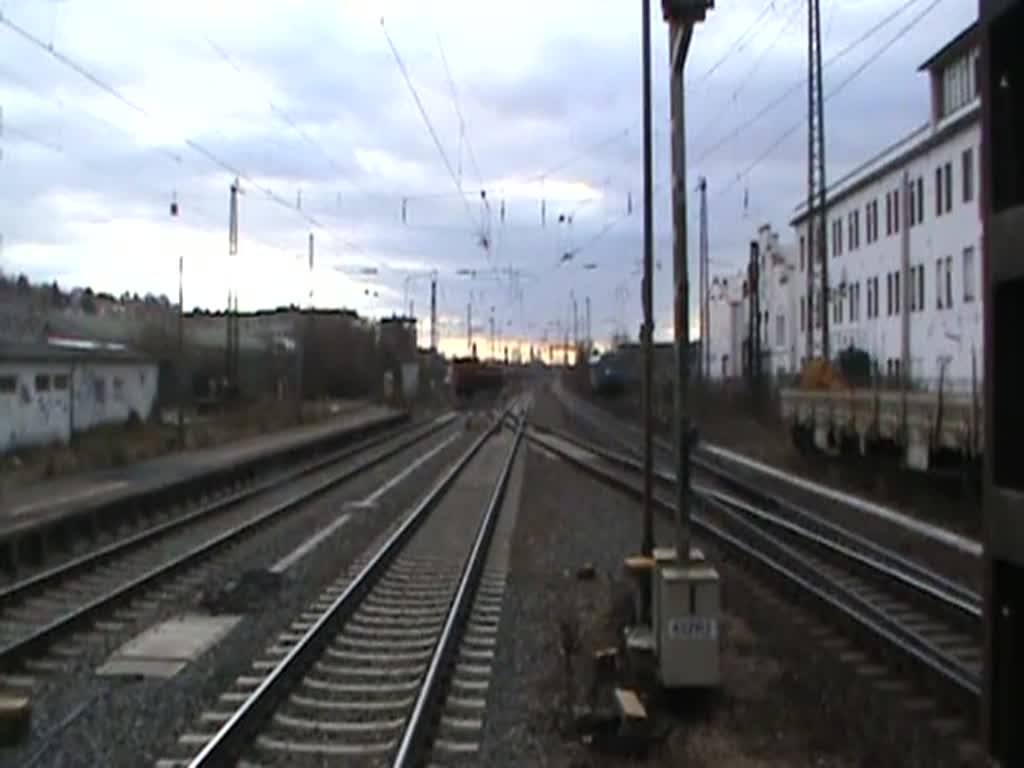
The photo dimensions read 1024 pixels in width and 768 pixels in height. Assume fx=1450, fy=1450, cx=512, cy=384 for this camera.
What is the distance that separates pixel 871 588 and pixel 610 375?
6947 centimetres

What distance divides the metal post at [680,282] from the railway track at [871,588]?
221 centimetres

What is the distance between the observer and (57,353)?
4488 cm

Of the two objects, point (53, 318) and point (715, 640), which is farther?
point (53, 318)

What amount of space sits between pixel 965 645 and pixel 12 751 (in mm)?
8012

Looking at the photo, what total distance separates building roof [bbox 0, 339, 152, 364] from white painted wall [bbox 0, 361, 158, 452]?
0.64 feet

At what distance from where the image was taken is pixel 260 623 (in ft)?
47.9

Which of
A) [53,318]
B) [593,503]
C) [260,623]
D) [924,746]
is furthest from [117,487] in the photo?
[53,318]

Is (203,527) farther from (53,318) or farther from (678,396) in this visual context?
(53,318)

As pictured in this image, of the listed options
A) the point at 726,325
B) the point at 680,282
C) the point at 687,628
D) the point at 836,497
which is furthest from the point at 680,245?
the point at 726,325

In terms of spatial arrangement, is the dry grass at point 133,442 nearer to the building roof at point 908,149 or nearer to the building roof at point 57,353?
the building roof at point 57,353

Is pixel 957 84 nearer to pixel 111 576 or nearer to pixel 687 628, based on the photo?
pixel 111 576

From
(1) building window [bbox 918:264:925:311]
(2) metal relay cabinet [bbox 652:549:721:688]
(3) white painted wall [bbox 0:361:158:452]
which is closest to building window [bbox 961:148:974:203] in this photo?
(1) building window [bbox 918:264:925:311]

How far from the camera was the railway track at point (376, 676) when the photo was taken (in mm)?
9328

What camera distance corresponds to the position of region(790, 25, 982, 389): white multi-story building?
45750 millimetres
